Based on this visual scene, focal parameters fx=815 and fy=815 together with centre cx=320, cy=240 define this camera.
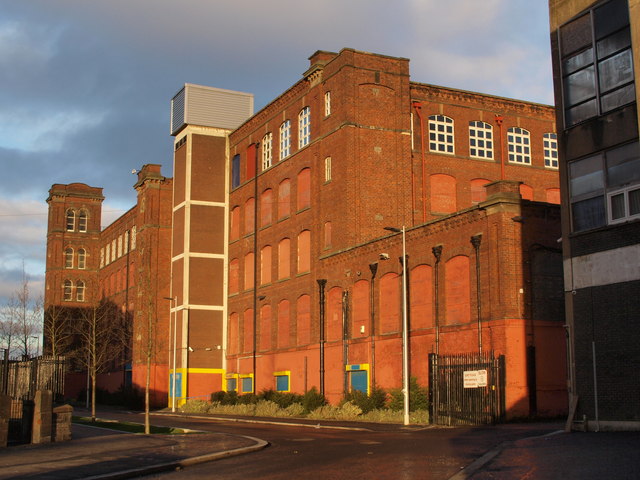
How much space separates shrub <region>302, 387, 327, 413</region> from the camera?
42219 mm

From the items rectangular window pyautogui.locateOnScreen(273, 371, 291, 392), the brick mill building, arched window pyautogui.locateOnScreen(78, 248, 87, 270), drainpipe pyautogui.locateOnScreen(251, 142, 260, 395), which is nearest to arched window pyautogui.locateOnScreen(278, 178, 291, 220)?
the brick mill building

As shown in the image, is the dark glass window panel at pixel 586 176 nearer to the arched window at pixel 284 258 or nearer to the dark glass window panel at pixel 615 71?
the dark glass window panel at pixel 615 71

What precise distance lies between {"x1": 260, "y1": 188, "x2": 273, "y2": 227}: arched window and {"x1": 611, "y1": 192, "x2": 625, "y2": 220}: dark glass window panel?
34.2 metres

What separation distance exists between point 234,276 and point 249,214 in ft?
16.3

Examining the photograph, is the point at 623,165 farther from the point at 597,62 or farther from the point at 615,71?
the point at 597,62

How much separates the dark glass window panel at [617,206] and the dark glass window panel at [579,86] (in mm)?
3309

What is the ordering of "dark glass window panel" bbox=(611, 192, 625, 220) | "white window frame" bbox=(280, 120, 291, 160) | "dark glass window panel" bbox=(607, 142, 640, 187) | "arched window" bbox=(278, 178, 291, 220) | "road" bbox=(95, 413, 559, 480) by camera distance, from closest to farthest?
1. "road" bbox=(95, 413, 559, 480)
2. "dark glass window panel" bbox=(607, 142, 640, 187)
3. "dark glass window panel" bbox=(611, 192, 625, 220)
4. "arched window" bbox=(278, 178, 291, 220)
5. "white window frame" bbox=(280, 120, 291, 160)

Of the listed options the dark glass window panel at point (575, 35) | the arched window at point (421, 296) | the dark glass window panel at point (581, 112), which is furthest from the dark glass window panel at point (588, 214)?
the arched window at point (421, 296)

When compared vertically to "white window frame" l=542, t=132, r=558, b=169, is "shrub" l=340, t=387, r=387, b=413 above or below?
below

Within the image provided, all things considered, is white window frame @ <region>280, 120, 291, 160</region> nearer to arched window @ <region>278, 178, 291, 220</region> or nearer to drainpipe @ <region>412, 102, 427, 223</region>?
arched window @ <region>278, 178, 291, 220</region>

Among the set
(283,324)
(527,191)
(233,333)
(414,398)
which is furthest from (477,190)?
(233,333)

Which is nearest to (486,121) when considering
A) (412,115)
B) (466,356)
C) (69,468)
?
(412,115)

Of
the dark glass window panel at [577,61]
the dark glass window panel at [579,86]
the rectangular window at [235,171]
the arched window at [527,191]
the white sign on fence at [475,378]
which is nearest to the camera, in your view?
the dark glass window panel at [579,86]

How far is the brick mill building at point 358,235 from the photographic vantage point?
33438 mm
